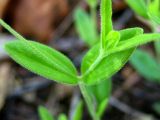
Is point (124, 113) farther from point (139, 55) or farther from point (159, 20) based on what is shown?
point (159, 20)

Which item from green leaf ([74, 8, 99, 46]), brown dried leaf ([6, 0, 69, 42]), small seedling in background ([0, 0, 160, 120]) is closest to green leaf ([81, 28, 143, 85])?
small seedling in background ([0, 0, 160, 120])

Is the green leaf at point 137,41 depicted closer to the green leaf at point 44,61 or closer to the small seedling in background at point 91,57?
the small seedling in background at point 91,57

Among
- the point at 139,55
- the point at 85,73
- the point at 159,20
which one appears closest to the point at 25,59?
the point at 85,73

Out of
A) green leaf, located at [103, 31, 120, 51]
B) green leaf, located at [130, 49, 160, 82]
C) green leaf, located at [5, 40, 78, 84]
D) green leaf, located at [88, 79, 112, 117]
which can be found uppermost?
green leaf, located at [103, 31, 120, 51]

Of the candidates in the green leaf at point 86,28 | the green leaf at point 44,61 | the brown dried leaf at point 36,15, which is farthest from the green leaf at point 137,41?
the brown dried leaf at point 36,15

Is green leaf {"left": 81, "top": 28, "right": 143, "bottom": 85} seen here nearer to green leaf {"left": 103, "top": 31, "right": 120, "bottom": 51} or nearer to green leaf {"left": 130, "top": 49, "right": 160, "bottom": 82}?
green leaf {"left": 103, "top": 31, "right": 120, "bottom": 51}

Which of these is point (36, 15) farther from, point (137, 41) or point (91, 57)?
point (137, 41)
